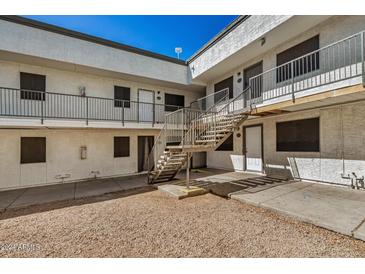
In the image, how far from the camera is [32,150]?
7797 mm

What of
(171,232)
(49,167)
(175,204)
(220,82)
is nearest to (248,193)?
(175,204)

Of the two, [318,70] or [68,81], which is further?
[68,81]

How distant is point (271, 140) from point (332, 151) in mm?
2345

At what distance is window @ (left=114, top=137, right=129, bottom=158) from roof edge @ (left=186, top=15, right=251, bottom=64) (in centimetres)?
642

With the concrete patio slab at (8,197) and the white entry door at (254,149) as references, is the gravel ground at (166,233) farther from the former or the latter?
the white entry door at (254,149)

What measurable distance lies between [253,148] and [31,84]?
1076 centimetres

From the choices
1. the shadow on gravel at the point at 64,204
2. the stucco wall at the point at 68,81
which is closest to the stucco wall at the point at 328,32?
the stucco wall at the point at 68,81

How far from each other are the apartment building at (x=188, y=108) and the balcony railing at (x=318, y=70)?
1.4 inches

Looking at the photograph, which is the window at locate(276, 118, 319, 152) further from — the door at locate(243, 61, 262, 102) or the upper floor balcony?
the door at locate(243, 61, 262, 102)

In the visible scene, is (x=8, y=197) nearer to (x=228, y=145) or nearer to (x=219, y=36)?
(x=228, y=145)

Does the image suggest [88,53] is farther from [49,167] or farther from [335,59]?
[335,59]

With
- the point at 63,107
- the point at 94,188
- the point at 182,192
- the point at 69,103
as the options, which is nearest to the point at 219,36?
the point at 182,192

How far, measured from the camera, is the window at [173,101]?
1167 centimetres

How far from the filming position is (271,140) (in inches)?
332
